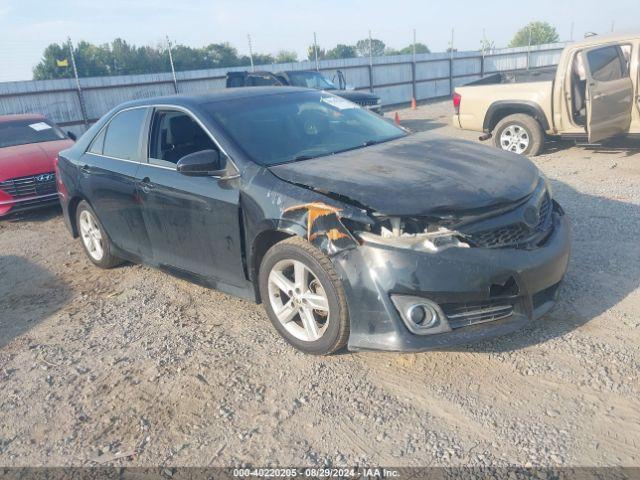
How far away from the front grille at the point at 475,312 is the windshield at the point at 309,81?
13.1m

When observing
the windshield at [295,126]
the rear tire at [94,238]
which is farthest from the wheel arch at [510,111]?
the rear tire at [94,238]

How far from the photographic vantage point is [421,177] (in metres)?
3.30

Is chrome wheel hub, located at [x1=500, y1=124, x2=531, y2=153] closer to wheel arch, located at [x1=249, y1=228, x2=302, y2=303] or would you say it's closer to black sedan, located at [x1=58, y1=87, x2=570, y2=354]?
black sedan, located at [x1=58, y1=87, x2=570, y2=354]

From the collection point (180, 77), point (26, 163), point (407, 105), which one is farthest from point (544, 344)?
point (407, 105)

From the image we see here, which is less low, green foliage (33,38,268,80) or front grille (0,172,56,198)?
green foliage (33,38,268,80)

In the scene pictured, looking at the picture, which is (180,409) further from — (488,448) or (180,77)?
(180,77)

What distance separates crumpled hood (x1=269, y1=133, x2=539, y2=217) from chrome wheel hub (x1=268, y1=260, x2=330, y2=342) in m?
0.55

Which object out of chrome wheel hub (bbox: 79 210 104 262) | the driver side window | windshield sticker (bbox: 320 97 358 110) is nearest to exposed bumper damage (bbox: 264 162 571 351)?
the driver side window

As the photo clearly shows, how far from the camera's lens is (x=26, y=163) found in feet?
25.6

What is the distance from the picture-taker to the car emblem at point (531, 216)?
10.4 feet

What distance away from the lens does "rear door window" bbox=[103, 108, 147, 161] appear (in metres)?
4.58

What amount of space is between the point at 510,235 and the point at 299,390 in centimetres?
152

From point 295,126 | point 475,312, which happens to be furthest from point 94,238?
point 475,312

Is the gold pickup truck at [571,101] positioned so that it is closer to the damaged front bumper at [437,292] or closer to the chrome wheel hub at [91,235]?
the damaged front bumper at [437,292]
